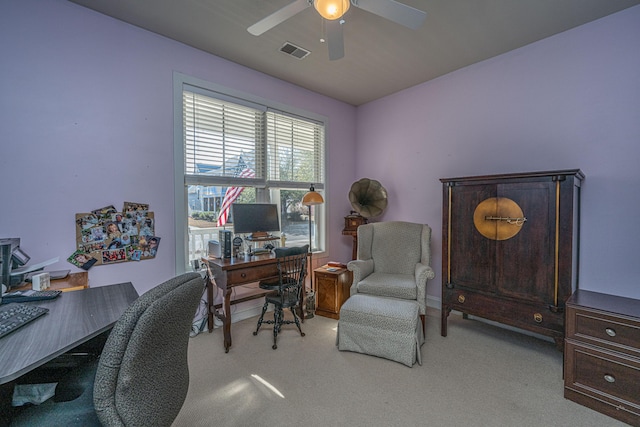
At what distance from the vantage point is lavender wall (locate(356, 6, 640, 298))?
223 centimetres

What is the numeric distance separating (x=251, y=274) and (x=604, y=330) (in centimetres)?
255

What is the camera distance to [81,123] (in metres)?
2.16

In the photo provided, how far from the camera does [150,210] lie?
2.49m

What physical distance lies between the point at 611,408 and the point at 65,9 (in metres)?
4.55

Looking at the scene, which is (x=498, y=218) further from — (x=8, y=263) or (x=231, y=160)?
(x=8, y=263)

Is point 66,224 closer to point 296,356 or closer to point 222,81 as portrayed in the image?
point 222,81

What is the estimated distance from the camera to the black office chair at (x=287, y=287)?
257cm

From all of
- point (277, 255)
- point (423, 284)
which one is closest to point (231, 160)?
point (277, 255)

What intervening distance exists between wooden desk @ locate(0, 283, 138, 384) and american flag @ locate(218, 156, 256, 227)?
1525mm

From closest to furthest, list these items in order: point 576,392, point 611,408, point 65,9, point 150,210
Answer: point 611,408, point 576,392, point 65,9, point 150,210

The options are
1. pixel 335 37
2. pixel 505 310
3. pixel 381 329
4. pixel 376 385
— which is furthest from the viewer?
pixel 505 310

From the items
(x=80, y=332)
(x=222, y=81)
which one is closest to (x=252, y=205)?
(x=222, y=81)

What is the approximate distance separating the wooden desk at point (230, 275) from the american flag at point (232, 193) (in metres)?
0.54

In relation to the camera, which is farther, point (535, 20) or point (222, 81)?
point (222, 81)
